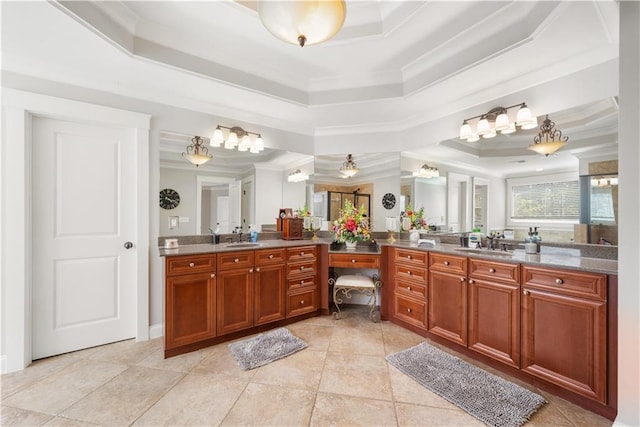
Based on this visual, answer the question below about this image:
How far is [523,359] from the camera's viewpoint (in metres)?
1.99

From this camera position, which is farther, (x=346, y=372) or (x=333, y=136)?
(x=333, y=136)

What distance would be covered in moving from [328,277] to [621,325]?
2441 mm

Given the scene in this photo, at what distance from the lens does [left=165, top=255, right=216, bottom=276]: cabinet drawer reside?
7.64 feet

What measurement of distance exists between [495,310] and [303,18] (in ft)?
8.29

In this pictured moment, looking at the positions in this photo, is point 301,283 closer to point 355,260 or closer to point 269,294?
point 269,294

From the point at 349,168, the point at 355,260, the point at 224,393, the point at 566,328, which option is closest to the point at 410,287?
the point at 355,260

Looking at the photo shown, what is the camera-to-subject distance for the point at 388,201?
3.67m

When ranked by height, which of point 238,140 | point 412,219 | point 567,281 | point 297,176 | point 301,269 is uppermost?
point 238,140

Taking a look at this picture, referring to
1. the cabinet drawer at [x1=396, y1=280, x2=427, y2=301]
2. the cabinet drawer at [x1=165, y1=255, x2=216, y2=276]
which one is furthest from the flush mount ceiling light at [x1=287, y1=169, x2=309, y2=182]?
the cabinet drawer at [x1=396, y1=280, x2=427, y2=301]

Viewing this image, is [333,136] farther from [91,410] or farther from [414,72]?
[91,410]

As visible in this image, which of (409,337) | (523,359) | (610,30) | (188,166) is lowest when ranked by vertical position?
(409,337)

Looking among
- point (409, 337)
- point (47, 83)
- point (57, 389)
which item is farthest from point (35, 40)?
point (409, 337)

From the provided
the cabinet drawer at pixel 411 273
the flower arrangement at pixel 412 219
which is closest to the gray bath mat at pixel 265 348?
the cabinet drawer at pixel 411 273

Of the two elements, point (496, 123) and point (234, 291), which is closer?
point (496, 123)
